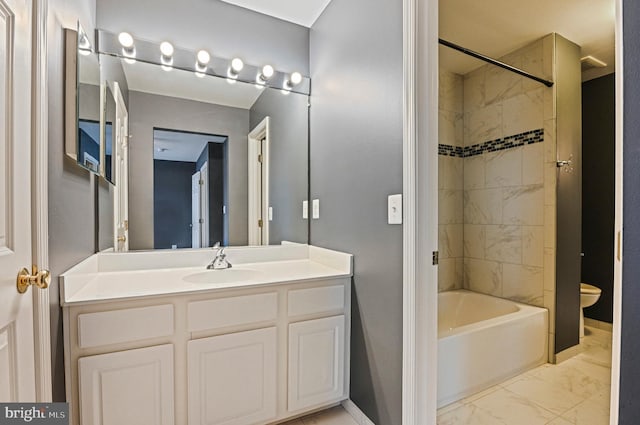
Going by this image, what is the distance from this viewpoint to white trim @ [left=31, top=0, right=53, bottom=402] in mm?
954

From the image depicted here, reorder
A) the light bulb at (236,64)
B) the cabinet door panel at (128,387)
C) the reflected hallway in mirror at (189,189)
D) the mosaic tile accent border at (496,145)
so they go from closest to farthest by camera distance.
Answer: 1. the cabinet door panel at (128,387)
2. the reflected hallway in mirror at (189,189)
3. the light bulb at (236,64)
4. the mosaic tile accent border at (496,145)

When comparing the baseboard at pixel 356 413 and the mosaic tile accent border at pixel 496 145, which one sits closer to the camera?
the baseboard at pixel 356 413

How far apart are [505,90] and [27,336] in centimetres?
341

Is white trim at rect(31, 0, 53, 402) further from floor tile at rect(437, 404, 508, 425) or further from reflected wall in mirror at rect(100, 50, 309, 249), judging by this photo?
floor tile at rect(437, 404, 508, 425)

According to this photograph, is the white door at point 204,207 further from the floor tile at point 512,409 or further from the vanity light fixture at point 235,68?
the floor tile at point 512,409

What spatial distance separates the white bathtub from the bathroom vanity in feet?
2.05

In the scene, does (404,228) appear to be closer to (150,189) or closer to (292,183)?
(292,183)

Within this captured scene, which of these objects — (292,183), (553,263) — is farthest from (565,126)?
(292,183)

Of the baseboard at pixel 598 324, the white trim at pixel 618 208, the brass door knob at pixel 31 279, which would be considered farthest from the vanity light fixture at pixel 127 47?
the baseboard at pixel 598 324

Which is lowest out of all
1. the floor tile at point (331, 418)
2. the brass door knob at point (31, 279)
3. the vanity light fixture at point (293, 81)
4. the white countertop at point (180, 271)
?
the floor tile at point (331, 418)

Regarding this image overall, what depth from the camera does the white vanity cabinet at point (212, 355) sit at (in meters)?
1.22

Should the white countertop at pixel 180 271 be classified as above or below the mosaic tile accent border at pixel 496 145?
below

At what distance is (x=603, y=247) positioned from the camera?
301cm

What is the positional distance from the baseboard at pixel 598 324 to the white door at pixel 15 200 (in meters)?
4.14
